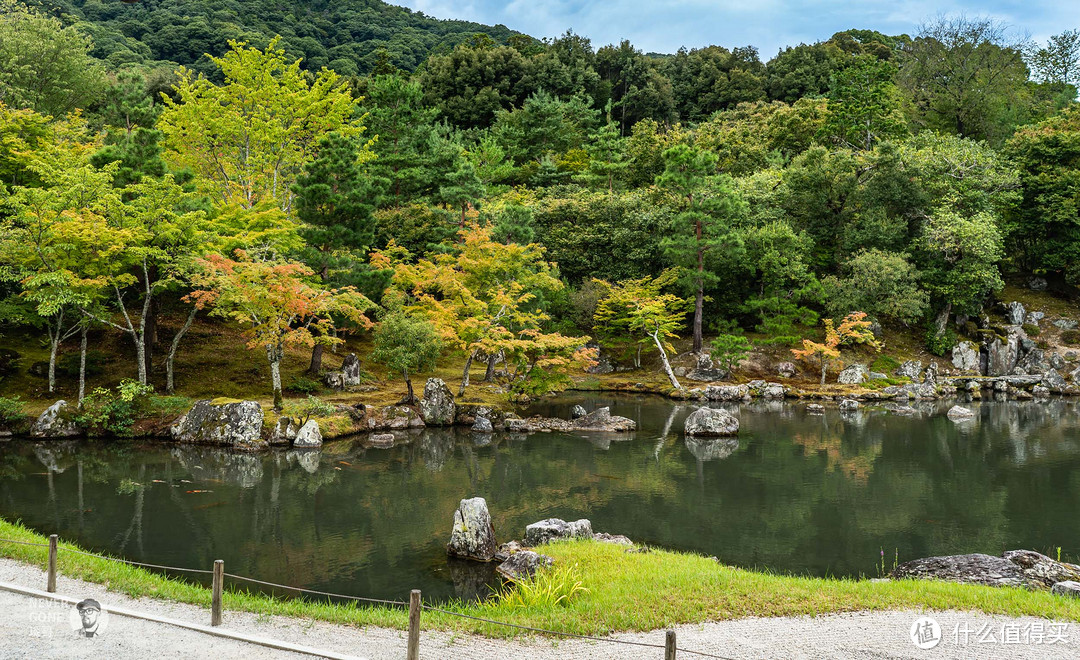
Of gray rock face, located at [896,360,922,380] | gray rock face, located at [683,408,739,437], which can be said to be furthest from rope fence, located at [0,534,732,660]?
gray rock face, located at [896,360,922,380]

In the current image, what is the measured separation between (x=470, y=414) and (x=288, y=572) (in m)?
13.6

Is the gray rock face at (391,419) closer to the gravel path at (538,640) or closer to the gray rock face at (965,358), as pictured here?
the gravel path at (538,640)

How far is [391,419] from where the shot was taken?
75.4 feet

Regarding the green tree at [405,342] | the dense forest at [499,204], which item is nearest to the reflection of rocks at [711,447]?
the dense forest at [499,204]

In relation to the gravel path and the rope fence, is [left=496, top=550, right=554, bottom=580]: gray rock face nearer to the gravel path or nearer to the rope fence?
the rope fence

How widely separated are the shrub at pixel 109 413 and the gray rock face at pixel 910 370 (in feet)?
109

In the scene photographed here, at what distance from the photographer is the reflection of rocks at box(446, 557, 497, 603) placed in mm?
9859

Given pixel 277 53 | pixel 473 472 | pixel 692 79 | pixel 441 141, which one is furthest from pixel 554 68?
pixel 473 472

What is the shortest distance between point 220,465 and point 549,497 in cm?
916

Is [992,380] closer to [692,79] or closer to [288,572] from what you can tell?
[288,572]

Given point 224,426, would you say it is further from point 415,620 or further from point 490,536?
point 415,620

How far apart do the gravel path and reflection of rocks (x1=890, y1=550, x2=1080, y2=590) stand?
196cm

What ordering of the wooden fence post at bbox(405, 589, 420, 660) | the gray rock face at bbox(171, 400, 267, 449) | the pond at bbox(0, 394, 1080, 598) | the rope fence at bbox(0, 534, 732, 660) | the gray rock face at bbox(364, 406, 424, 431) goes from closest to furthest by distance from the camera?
the rope fence at bbox(0, 534, 732, 660) < the wooden fence post at bbox(405, 589, 420, 660) < the pond at bbox(0, 394, 1080, 598) < the gray rock face at bbox(171, 400, 267, 449) < the gray rock face at bbox(364, 406, 424, 431)

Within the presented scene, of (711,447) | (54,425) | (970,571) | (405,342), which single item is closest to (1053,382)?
(711,447)
